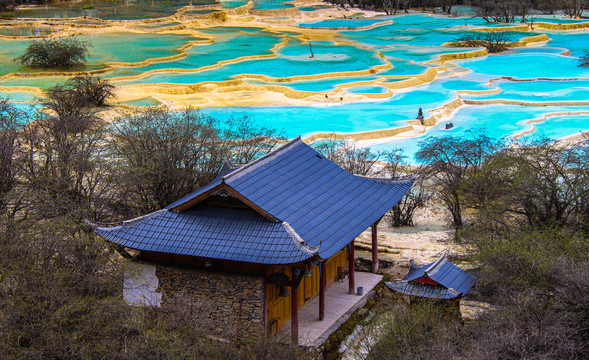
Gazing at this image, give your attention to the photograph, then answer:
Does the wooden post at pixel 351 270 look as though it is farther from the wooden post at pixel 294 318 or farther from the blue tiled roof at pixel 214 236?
the blue tiled roof at pixel 214 236

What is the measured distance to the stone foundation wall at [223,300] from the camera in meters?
14.2

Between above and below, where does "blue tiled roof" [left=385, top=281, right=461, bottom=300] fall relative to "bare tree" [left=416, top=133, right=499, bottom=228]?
below

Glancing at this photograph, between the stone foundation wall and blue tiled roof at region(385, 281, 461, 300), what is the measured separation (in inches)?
130

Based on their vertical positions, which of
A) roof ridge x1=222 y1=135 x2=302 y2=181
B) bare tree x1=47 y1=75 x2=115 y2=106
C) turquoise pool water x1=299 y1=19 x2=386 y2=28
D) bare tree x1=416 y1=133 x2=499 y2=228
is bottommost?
bare tree x1=416 y1=133 x2=499 y2=228

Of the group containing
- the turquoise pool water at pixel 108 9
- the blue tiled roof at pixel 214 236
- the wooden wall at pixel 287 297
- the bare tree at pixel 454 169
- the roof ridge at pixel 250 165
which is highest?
the turquoise pool water at pixel 108 9

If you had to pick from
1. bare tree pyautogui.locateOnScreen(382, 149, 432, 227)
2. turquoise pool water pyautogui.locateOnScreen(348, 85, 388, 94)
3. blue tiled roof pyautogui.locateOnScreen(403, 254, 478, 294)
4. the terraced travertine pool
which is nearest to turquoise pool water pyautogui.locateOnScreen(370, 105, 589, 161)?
the terraced travertine pool

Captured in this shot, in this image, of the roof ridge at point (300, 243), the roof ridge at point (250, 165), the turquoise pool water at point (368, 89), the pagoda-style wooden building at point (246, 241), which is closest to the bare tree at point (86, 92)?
the turquoise pool water at point (368, 89)

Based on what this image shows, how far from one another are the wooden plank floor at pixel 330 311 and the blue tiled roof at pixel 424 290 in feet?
5.39

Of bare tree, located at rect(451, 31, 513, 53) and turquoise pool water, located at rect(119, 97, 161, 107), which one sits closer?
turquoise pool water, located at rect(119, 97, 161, 107)

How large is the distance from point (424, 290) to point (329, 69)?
123 ft

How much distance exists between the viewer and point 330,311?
16.5m

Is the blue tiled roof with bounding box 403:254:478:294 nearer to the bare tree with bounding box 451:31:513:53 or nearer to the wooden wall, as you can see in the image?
the wooden wall

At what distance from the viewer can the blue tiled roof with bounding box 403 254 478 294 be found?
15.2 metres

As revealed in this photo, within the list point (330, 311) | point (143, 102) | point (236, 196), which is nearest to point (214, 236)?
point (236, 196)
